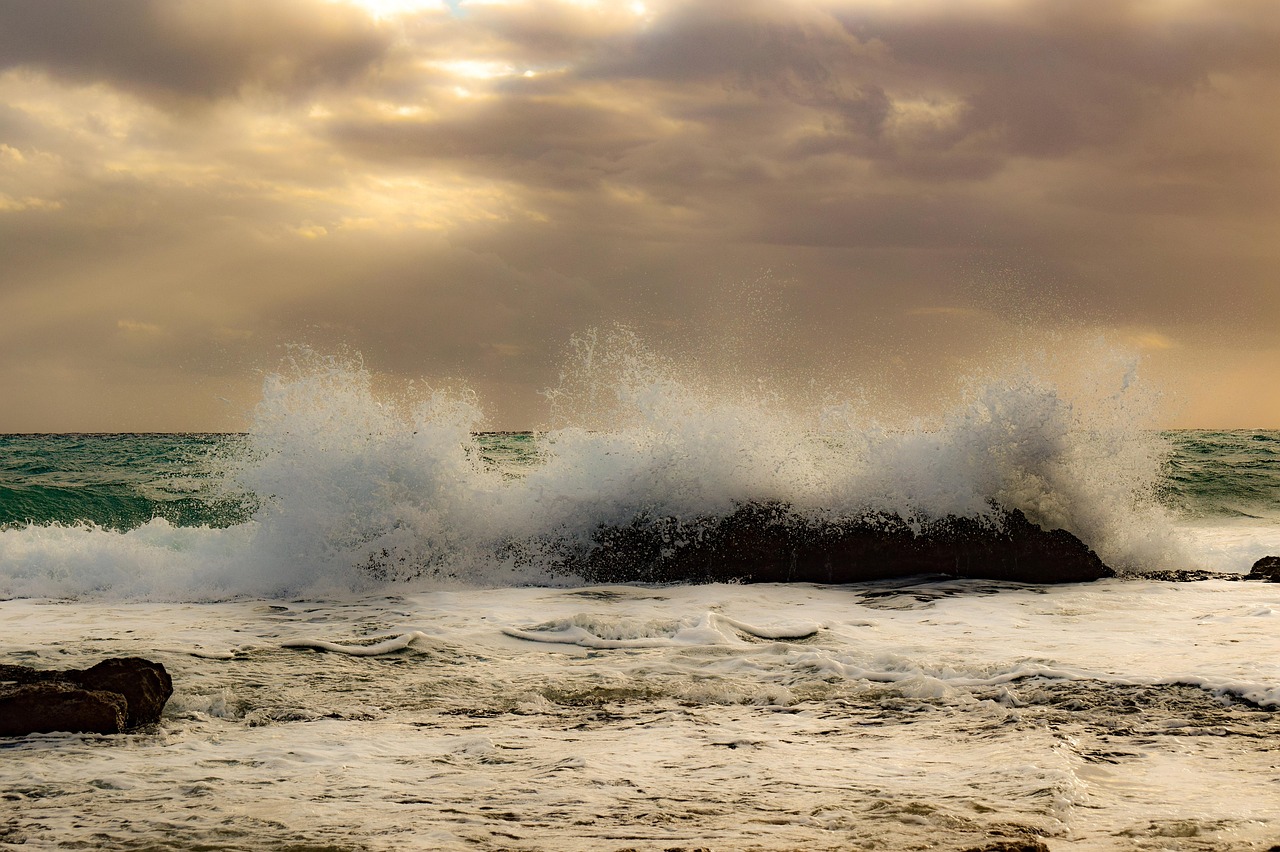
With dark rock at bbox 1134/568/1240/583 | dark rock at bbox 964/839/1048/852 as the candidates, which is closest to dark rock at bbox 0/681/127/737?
dark rock at bbox 964/839/1048/852

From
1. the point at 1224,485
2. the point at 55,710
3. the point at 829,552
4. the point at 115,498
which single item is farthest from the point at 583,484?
the point at 1224,485

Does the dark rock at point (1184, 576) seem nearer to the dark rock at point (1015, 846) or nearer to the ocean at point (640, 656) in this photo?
the ocean at point (640, 656)

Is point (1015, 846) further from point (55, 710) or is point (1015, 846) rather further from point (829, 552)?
point (829, 552)

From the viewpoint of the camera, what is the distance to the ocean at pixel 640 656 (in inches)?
121

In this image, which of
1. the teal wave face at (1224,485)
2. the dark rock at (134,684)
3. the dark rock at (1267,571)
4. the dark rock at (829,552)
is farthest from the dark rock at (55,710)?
the teal wave face at (1224,485)

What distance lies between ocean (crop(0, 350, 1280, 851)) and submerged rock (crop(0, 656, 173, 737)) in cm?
11

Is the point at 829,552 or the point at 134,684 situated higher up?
the point at 829,552

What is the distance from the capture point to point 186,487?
16.3 metres

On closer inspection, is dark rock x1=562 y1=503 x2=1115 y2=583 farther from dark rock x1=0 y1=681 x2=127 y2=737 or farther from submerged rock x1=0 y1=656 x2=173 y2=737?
dark rock x1=0 y1=681 x2=127 y2=737

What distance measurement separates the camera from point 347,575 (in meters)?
7.89

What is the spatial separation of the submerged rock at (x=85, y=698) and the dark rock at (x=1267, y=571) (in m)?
7.80

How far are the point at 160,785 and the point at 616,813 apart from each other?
154 centimetres

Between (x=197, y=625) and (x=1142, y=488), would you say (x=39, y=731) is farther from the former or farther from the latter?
(x=1142, y=488)

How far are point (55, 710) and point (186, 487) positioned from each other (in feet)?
44.3
